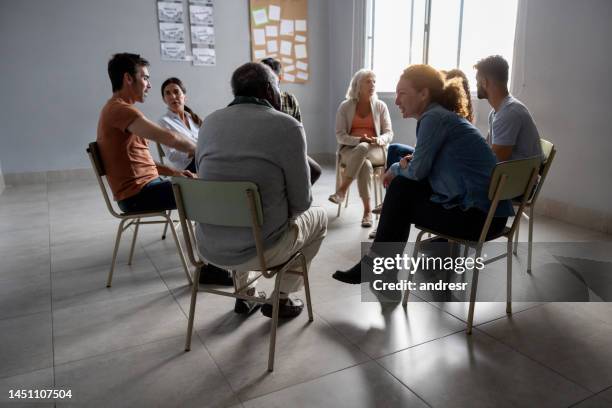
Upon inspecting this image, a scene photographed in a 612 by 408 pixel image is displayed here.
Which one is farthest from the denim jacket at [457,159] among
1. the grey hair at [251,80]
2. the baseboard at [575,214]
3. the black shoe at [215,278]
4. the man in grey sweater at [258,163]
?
the baseboard at [575,214]

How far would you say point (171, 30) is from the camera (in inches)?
215

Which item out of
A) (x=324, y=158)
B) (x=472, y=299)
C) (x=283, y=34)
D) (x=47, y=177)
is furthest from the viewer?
(x=324, y=158)

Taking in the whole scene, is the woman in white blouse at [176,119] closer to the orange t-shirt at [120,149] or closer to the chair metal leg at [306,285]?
the orange t-shirt at [120,149]

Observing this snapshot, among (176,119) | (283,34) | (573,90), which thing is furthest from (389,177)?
(283,34)

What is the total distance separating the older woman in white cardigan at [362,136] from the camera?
3654 mm

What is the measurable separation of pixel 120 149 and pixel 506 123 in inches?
81.5

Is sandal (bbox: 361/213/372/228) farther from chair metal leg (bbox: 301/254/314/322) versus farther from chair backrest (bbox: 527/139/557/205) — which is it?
chair metal leg (bbox: 301/254/314/322)

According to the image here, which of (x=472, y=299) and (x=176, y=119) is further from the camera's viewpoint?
(x=176, y=119)

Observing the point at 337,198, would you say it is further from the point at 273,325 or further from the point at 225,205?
the point at 225,205

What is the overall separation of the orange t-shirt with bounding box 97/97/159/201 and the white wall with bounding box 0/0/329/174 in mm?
3343

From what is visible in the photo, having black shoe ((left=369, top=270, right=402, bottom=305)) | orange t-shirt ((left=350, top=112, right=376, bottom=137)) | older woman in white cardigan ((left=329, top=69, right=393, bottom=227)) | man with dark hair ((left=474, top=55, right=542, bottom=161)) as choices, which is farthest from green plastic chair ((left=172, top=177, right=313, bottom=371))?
orange t-shirt ((left=350, top=112, right=376, bottom=137))

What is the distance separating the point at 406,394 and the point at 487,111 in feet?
10.5

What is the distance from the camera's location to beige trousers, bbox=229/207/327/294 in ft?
5.78

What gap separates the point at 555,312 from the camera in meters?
2.15
